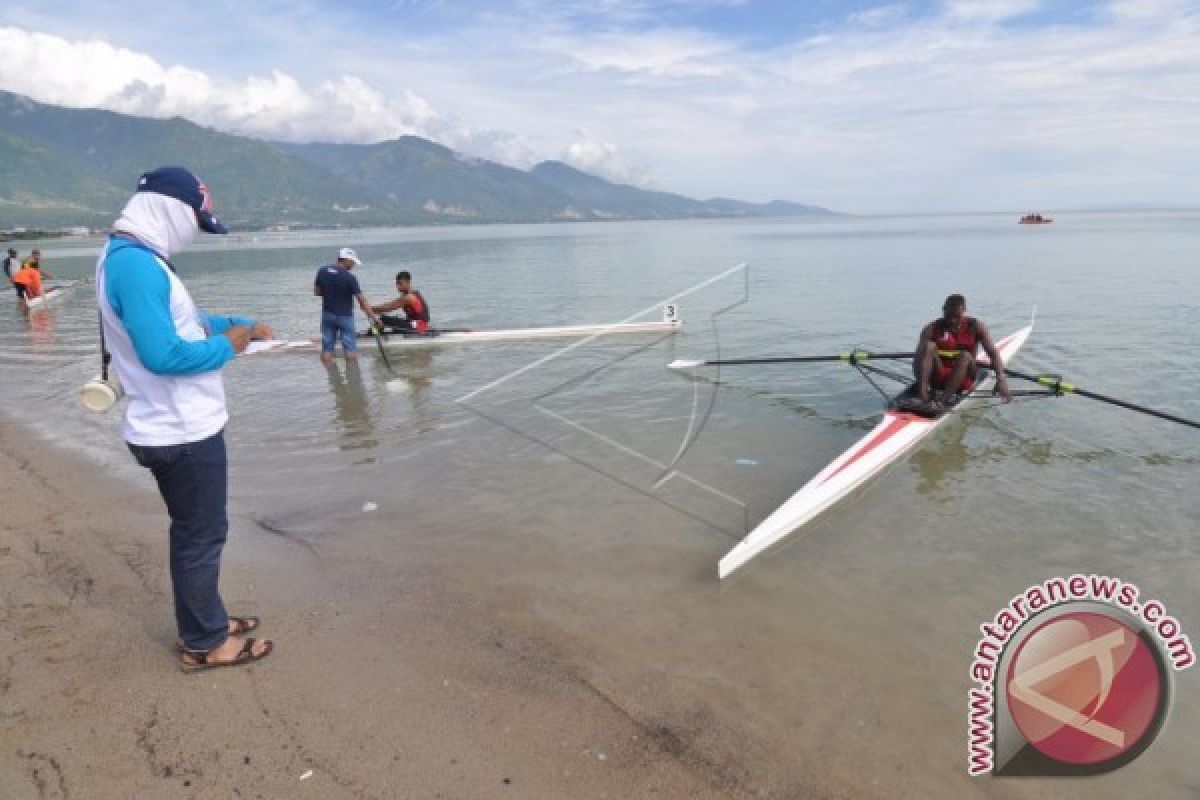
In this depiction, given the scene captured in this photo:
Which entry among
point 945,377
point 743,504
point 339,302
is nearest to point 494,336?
point 339,302

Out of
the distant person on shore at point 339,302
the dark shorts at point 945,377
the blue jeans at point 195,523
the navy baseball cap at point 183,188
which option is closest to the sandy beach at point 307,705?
the blue jeans at point 195,523

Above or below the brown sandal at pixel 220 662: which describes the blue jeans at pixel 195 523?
above

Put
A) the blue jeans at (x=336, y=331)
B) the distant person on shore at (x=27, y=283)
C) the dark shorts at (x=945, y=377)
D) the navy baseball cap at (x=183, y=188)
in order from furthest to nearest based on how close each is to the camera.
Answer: the distant person on shore at (x=27, y=283), the blue jeans at (x=336, y=331), the dark shorts at (x=945, y=377), the navy baseball cap at (x=183, y=188)

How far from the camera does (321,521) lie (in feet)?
23.4

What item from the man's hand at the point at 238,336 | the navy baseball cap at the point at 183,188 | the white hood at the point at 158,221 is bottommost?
the man's hand at the point at 238,336

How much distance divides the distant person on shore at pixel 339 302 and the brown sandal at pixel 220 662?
402 inches

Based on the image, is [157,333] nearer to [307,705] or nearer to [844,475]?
[307,705]

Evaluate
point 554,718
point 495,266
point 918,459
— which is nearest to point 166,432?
point 554,718

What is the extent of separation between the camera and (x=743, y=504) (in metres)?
7.61

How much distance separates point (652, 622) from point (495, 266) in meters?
45.9

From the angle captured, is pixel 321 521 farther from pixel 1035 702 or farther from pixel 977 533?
pixel 977 533

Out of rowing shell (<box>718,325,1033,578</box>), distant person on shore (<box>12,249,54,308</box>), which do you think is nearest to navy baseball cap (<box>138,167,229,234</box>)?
rowing shell (<box>718,325,1033,578</box>)

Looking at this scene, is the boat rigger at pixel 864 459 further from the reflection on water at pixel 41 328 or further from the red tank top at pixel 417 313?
the reflection on water at pixel 41 328

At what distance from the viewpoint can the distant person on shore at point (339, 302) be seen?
14016 mm
